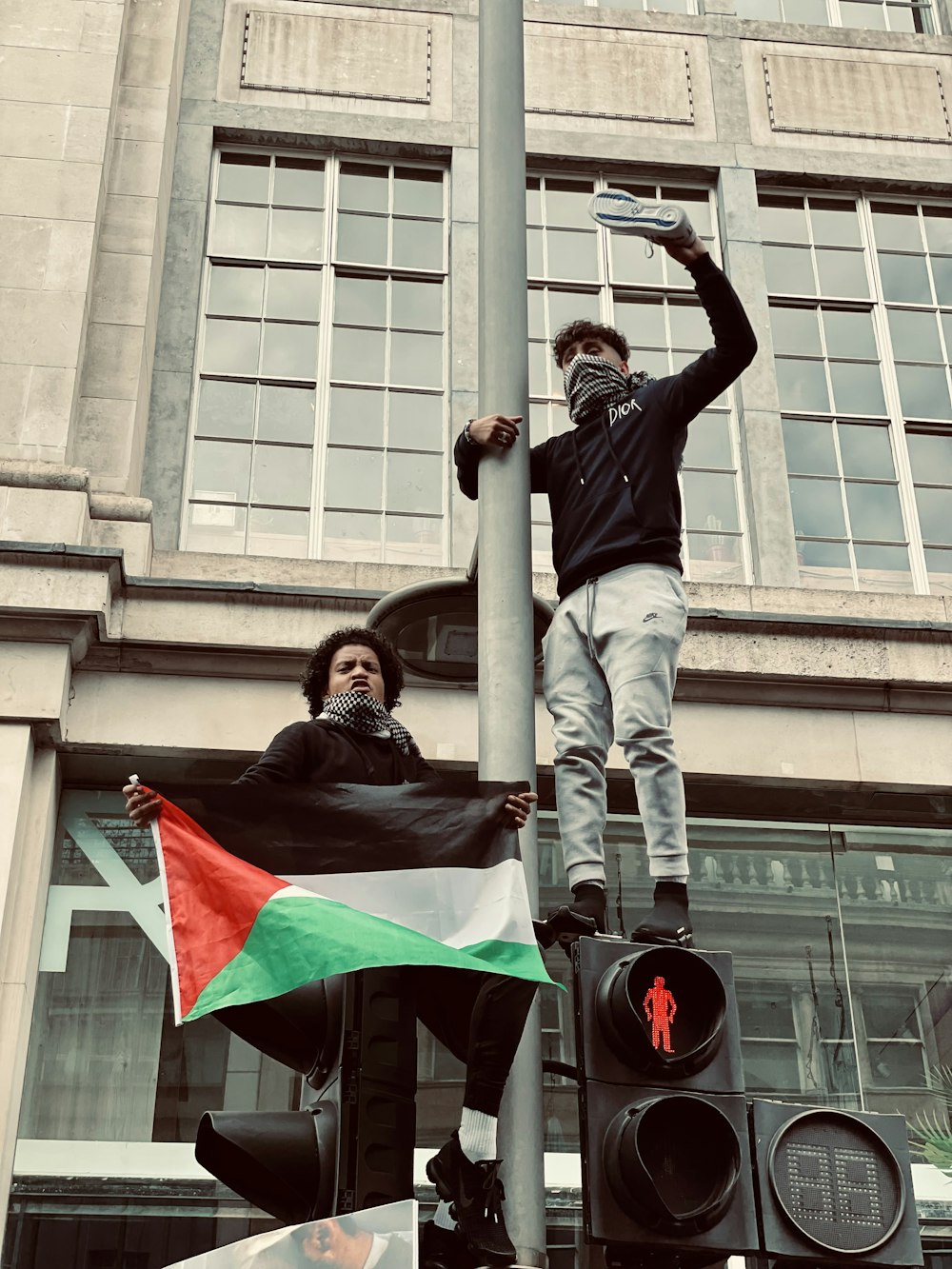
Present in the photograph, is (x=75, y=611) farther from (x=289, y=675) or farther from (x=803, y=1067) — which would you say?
(x=803, y=1067)

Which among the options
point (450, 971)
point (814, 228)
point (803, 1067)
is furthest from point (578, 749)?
point (814, 228)

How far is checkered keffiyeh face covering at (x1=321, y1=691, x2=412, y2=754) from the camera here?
5.86 meters

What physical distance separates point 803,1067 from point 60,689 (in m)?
4.85

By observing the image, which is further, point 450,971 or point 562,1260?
point 562,1260

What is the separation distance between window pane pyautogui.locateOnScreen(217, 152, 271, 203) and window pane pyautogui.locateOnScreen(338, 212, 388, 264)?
676mm

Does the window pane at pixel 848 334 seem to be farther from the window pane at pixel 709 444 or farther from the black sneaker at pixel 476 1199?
the black sneaker at pixel 476 1199

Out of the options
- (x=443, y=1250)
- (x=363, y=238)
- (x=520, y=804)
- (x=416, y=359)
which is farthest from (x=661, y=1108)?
(x=363, y=238)

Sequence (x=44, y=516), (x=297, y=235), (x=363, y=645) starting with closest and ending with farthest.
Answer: (x=363, y=645) → (x=44, y=516) → (x=297, y=235)

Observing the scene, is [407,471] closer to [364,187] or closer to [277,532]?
[277,532]

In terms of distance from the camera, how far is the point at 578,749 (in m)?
5.89

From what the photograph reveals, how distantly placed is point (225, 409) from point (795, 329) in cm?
449

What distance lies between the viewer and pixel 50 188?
37.6 ft

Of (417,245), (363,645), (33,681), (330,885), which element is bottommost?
(330,885)

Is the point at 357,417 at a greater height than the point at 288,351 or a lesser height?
lesser
